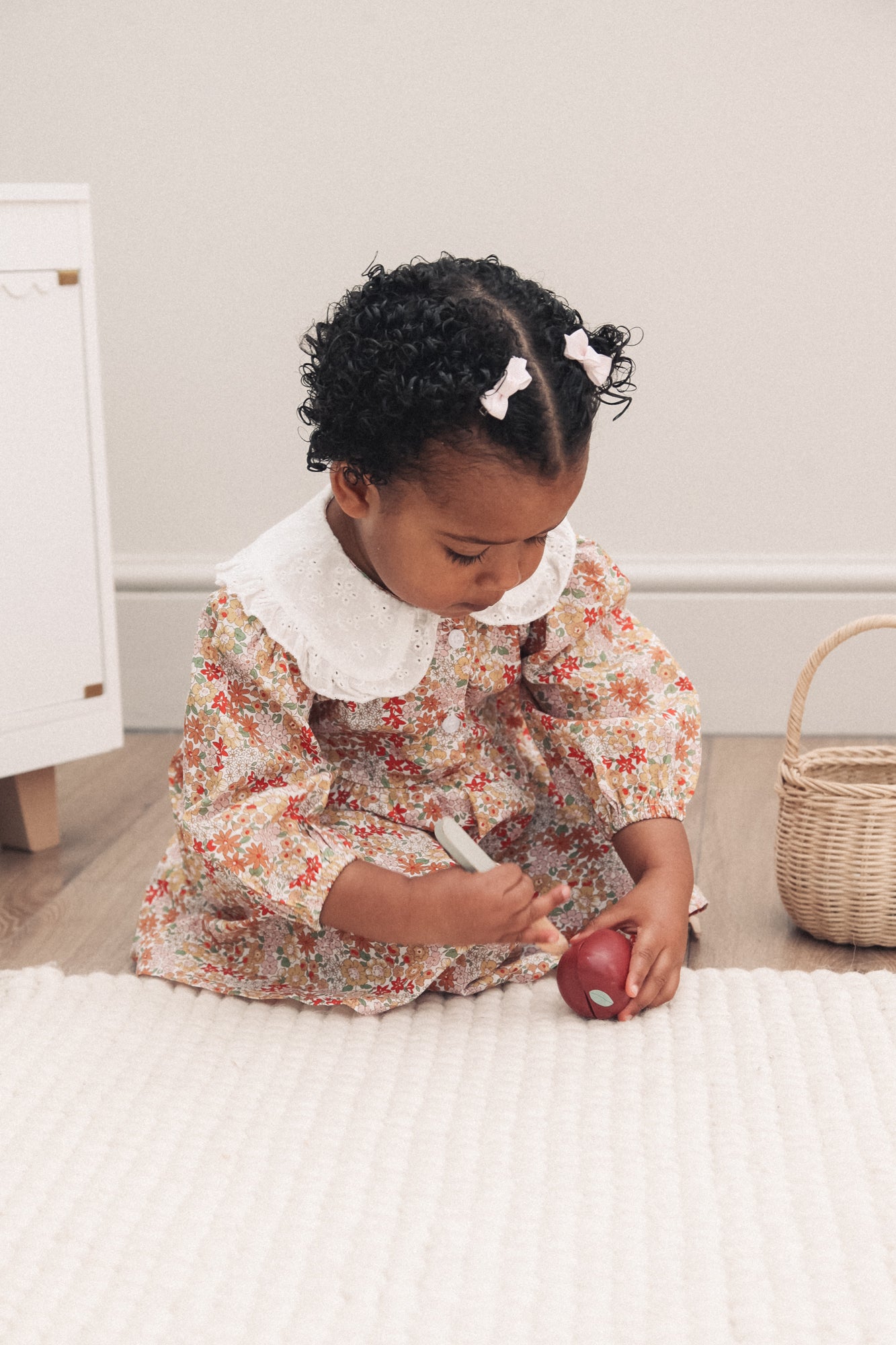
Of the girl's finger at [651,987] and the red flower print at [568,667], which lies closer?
the girl's finger at [651,987]

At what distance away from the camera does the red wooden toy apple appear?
0.82 meters

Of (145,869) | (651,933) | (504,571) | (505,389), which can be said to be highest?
(505,389)

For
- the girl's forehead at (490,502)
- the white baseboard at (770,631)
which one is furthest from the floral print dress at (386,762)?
the white baseboard at (770,631)

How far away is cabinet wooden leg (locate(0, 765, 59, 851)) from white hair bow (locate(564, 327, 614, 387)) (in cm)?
65

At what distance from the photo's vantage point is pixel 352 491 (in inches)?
32.3

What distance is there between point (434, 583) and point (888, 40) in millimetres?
923

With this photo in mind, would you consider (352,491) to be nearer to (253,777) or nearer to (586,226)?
(253,777)

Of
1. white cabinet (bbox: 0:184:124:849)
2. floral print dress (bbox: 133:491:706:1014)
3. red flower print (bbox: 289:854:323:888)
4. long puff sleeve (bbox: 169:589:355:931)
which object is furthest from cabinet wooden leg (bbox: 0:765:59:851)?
red flower print (bbox: 289:854:323:888)

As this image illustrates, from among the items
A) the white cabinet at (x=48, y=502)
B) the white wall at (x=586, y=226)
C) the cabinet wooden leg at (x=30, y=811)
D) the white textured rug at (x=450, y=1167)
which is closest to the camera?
the white textured rug at (x=450, y=1167)

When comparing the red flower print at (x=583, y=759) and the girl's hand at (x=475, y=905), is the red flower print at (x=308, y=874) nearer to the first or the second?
the girl's hand at (x=475, y=905)

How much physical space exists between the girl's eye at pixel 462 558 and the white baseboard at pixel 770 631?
0.72 metres

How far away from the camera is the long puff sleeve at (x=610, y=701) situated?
0.91 meters

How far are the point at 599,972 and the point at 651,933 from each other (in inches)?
1.8

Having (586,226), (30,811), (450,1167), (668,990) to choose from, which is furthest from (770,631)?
(450,1167)
